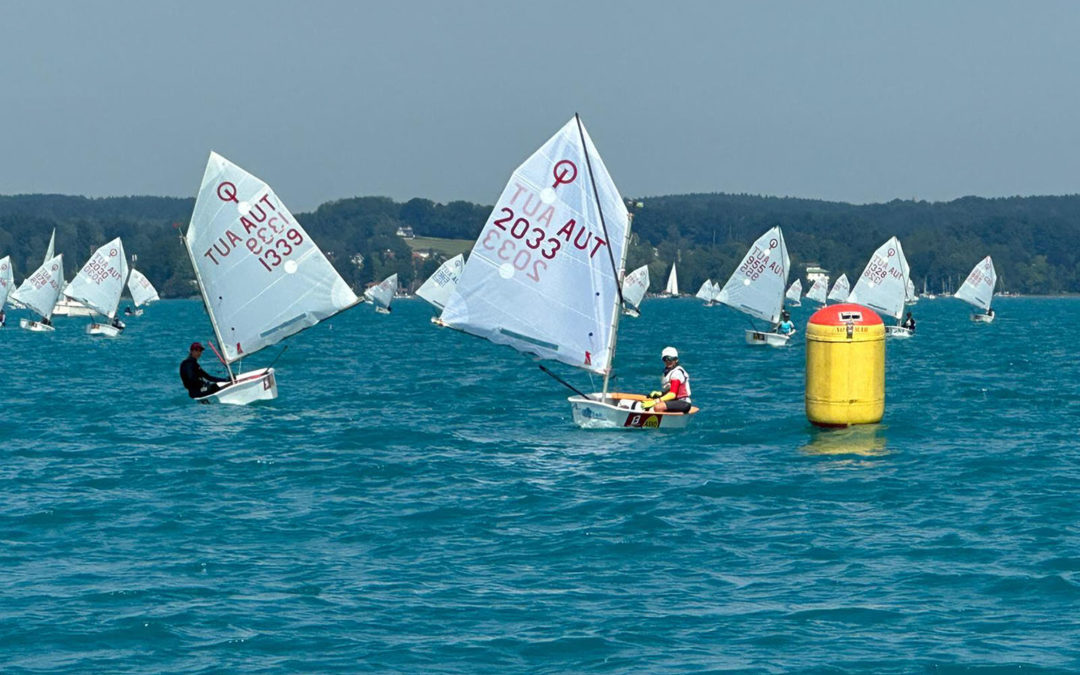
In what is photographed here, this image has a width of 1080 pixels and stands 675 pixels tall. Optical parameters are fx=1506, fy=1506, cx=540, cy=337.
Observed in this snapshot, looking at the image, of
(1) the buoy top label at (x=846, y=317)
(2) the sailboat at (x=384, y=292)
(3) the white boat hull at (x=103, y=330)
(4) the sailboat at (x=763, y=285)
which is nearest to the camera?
(1) the buoy top label at (x=846, y=317)

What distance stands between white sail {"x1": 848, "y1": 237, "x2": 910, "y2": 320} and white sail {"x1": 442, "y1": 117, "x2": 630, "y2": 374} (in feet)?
191

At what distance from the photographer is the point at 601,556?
18.6m

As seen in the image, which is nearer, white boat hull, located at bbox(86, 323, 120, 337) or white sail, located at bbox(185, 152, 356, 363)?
white sail, located at bbox(185, 152, 356, 363)

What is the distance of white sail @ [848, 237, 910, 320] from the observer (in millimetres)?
87500

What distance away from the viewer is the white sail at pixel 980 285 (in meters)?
111

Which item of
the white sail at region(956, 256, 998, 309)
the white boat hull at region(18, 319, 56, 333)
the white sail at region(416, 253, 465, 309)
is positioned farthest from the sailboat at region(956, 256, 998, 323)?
the white boat hull at region(18, 319, 56, 333)

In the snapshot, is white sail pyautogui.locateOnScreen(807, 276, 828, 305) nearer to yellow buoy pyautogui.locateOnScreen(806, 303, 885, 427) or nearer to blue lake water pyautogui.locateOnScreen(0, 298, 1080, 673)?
blue lake water pyautogui.locateOnScreen(0, 298, 1080, 673)

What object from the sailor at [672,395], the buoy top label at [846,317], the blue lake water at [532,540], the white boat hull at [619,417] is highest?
the buoy top label at [846,317]

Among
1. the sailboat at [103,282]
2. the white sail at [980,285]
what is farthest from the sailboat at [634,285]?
the sailboat at [103,282]

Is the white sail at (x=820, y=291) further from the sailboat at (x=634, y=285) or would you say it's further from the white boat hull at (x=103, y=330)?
the white boat hull at (x=103, y=330)

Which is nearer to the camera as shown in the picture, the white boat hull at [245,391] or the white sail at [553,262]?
the white sail at [553,262]

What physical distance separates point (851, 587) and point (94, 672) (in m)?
8.11

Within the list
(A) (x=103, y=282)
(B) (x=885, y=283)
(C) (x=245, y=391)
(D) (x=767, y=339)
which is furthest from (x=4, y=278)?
(C) (x=245, y=391)

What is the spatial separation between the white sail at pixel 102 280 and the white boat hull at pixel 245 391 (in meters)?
56.6
